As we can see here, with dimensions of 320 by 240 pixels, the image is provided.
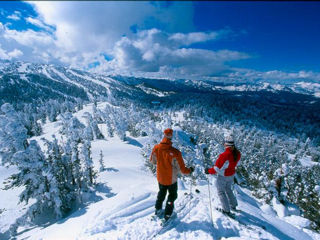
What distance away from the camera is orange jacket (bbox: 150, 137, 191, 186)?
5.05 m

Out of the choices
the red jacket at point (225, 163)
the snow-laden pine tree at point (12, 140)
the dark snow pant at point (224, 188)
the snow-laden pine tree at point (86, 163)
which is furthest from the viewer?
the snow-laden pine tree at point (86, 163)

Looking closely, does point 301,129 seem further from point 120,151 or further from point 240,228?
point 240,228

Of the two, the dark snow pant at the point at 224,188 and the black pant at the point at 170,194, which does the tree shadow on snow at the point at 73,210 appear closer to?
the black pant at the point at 170,194

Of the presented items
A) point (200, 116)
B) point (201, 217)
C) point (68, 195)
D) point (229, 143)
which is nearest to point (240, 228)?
point (201, 217)

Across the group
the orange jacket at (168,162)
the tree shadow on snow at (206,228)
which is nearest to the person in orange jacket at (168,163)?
the orange jacket at (168,162)

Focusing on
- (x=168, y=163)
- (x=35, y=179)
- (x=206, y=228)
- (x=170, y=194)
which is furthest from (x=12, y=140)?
(x=206, y=228)

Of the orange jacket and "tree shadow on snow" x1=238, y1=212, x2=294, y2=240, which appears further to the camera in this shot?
"tree shadow on snow" x1=238, y1=212, x2=294, y2=240

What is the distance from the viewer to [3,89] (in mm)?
188625

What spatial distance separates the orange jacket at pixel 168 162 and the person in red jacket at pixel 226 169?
1.10 meters

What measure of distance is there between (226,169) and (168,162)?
2.03m

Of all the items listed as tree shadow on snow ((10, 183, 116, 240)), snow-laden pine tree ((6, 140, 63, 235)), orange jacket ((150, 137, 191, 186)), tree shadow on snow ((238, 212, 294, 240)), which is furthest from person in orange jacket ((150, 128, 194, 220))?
snow-laden pine tree ((6, 140, 63, 235))

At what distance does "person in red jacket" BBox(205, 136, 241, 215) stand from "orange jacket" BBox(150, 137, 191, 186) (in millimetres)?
1105

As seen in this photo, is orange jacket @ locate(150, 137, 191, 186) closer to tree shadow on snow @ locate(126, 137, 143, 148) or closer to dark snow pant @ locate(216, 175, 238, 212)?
dark snow pant @ locate(216, 175, 238, 212)

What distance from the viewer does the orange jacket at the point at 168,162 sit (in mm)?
5055
